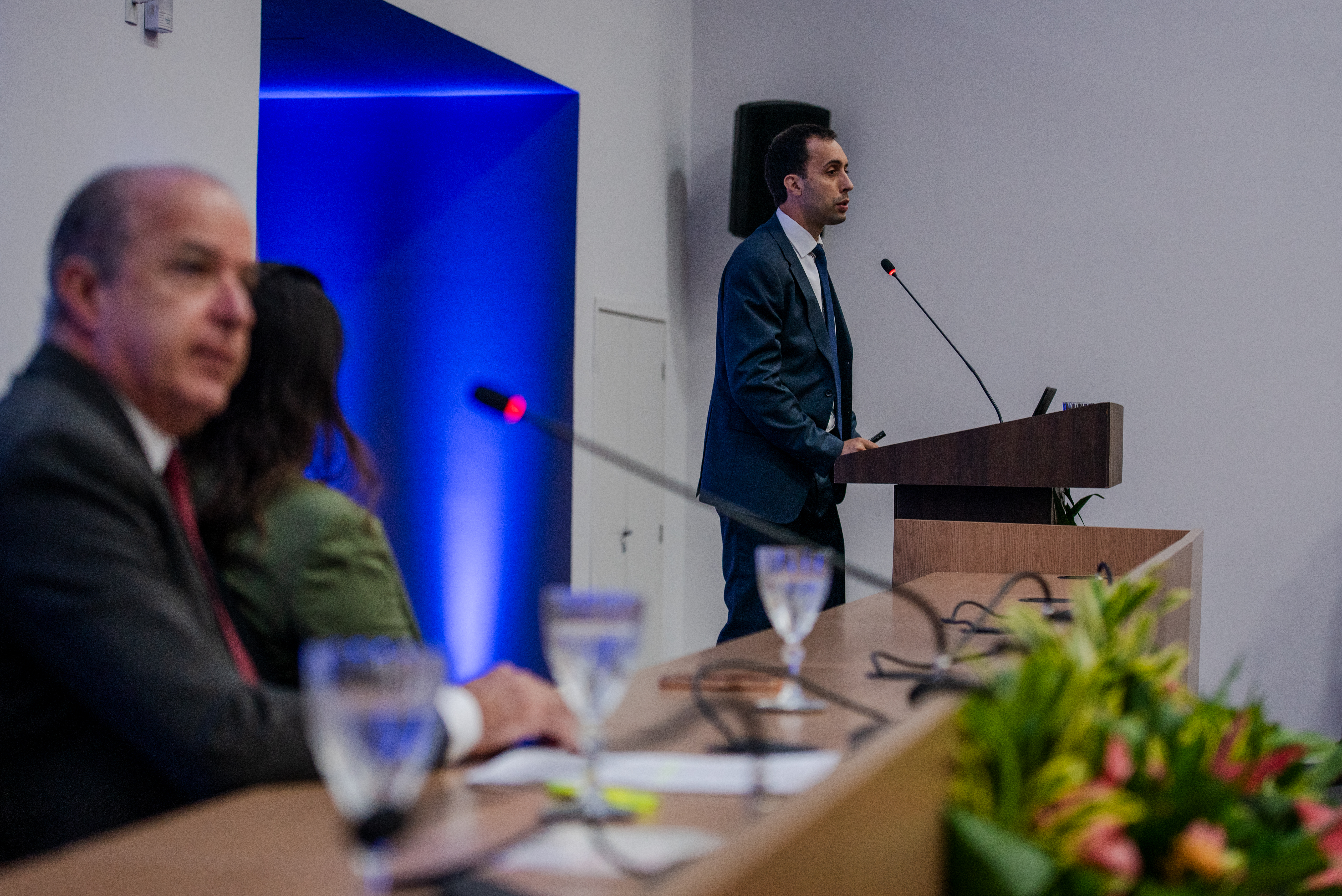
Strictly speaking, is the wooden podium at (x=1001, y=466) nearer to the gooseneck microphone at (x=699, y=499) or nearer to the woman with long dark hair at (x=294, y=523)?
the gooseneck microphone at (x=699, y=499)

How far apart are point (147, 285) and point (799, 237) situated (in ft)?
9.50

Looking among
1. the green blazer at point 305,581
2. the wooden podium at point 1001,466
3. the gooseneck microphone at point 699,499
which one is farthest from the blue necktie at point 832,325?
the green blazer at point 305,581

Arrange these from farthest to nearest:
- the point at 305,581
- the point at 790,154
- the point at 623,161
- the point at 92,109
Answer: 1. the point at 623,161
2. the point at 790,154
3. the point at 92,109
4. the point at 305,581

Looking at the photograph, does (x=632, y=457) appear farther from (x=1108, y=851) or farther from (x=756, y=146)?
(x=1108, y=851)

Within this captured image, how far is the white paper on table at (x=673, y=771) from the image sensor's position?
1021mm

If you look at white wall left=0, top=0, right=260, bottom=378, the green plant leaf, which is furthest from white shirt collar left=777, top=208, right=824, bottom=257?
the green plant leaf

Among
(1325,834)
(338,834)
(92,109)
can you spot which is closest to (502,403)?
(338,834)

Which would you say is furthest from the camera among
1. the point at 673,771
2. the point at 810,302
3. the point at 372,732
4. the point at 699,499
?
the point at 810,302

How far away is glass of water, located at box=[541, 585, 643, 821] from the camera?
961 mm

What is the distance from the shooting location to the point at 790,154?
4.02 metres

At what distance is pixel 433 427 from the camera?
5082 mm

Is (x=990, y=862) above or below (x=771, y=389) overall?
below

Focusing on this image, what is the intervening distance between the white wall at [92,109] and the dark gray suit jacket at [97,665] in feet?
5.26

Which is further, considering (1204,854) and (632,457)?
(632,457)
